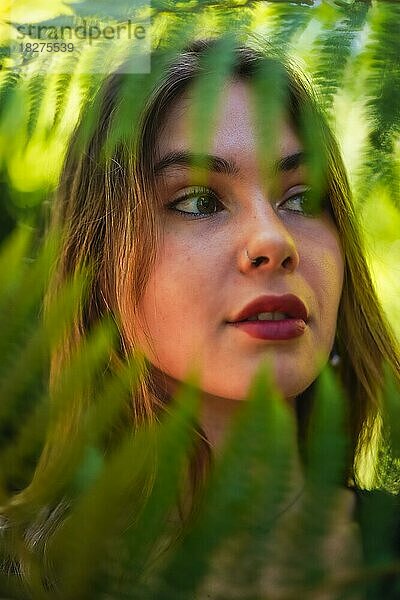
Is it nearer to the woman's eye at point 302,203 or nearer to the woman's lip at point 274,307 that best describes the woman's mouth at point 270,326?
the woman's lip at point 274,307

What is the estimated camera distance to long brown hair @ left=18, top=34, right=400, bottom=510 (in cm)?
65

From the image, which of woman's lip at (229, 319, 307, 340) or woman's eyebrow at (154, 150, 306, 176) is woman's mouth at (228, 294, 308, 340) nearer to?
woman's lip at (229, 319, 307, 340)

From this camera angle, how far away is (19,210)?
0.69 meters

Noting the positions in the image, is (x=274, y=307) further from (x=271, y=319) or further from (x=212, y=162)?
(x=212, y=162)

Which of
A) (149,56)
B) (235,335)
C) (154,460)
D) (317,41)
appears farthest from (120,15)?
(154,460)

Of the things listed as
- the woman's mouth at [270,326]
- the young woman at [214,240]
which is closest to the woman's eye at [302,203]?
the young woman at [214,240]

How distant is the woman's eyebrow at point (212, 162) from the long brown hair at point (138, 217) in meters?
0.01

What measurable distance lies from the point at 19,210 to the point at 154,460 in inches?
16.6

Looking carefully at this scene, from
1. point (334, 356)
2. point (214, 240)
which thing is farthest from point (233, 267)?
point (334, 356)

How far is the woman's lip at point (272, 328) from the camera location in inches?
23.8

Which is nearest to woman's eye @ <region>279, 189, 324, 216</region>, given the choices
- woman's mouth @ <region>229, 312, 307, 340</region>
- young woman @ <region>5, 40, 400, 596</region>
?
young woman @ <region>5, 40, 400, 596</region>

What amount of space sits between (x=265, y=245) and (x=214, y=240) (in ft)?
0.17

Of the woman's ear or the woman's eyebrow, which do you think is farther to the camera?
the woman's ear

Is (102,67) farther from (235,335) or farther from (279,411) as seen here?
(279,411)
